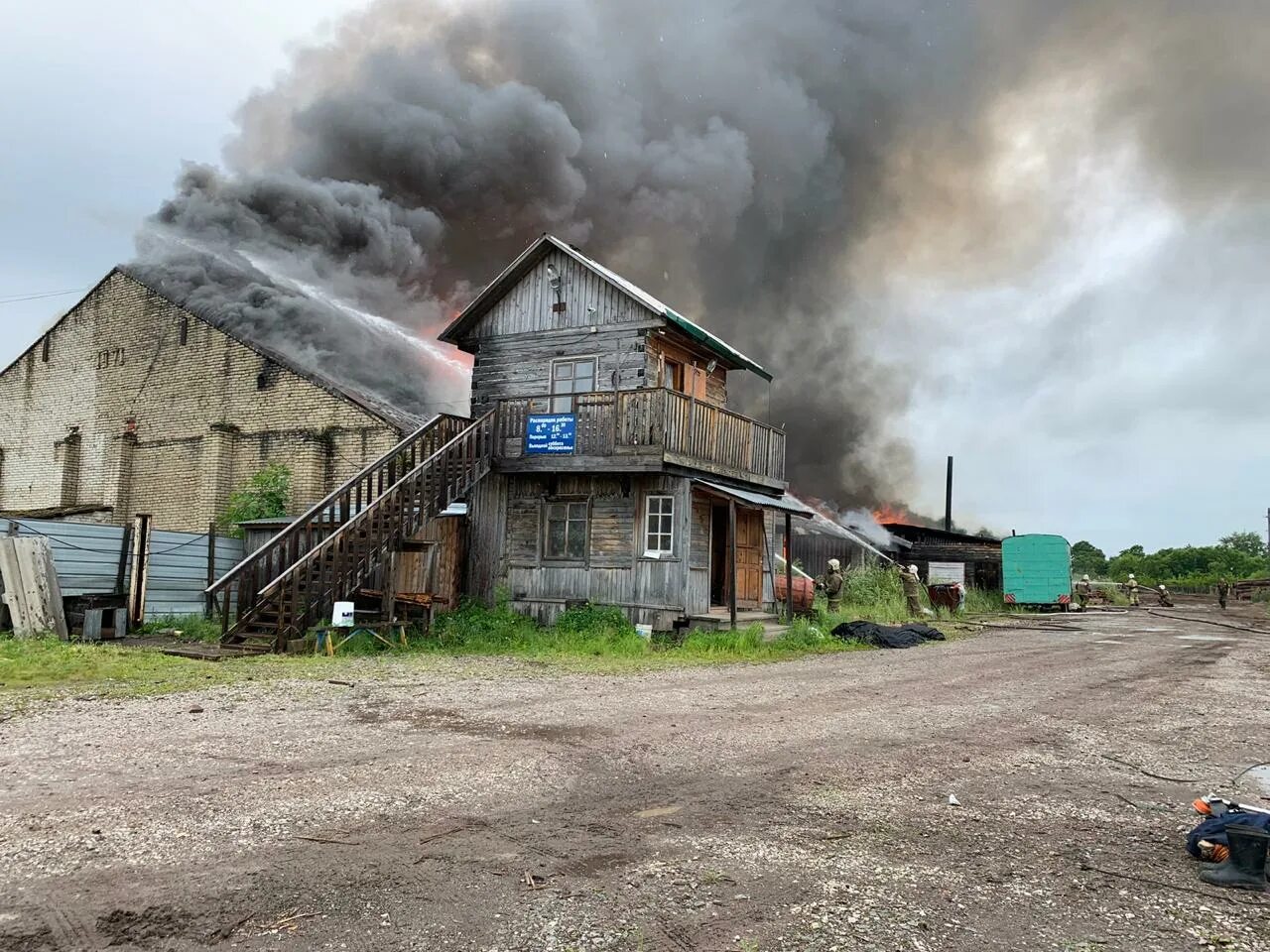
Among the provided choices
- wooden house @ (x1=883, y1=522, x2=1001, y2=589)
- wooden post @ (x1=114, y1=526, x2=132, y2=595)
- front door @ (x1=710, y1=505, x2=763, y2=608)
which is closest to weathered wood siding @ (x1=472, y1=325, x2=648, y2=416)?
front door @ (x1=710, y1=505, x2=763, y2=608)

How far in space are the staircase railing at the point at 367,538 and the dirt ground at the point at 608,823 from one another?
12.5 feet

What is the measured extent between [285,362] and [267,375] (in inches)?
23.9

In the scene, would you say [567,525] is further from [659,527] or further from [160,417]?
[160,417]

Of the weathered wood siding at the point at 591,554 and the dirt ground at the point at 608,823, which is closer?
the dirt ground at the point at 608,823

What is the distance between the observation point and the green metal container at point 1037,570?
1246 inches

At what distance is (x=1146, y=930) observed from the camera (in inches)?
142

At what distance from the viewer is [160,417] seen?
25.3m

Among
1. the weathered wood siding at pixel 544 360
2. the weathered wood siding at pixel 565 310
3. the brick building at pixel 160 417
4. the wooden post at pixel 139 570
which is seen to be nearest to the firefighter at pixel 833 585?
the weathered wood siding at pixel 544 360

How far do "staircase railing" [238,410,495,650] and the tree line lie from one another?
1951 inches

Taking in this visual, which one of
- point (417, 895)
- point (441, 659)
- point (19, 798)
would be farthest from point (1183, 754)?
point (441, 659)

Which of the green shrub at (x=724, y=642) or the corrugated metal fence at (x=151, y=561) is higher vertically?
the corrugated metal fence at (x=151, y=561)

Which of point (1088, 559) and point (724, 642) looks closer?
point (724, 642)

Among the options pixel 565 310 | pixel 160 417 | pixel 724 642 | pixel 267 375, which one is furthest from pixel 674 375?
pixel 160 417

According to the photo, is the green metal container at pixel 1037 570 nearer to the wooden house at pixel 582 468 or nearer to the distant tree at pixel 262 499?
the wooden house at pixel 582 468
